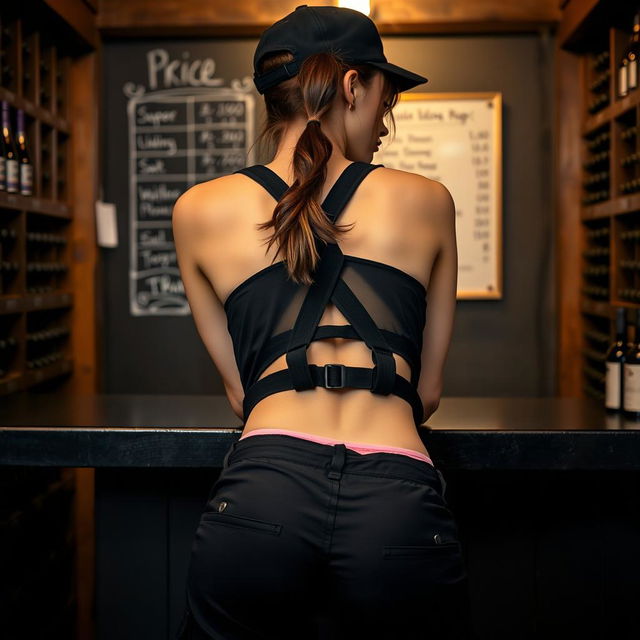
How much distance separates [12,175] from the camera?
2.70m

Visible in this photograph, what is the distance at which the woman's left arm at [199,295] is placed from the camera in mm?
1238

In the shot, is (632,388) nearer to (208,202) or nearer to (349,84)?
(349,84)

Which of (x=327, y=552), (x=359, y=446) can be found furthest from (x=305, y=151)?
(x=327, y=552)

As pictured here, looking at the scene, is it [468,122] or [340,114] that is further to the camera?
[468,122]

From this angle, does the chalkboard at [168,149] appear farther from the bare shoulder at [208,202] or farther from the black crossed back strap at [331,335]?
the black crossed back strap at [331,335]

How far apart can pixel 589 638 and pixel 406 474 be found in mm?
1146

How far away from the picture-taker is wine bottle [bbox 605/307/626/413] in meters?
1.92

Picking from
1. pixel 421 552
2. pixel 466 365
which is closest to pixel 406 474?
pixel 421 552

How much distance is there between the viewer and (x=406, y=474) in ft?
3.43

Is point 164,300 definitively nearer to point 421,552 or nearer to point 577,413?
point 577,413

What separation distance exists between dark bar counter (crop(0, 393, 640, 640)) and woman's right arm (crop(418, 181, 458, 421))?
0.35 m

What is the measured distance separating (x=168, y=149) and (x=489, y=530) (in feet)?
7.53

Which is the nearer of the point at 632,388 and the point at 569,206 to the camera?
the point at 632,388

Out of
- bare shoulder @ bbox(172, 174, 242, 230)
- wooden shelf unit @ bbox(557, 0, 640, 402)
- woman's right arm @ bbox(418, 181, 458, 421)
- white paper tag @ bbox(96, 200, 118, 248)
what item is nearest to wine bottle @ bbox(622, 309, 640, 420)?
woman's right arm @ bbox(418, 181, 458, 421)
